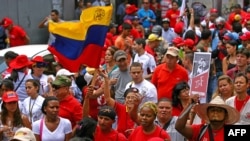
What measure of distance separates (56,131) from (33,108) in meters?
→ 1.40

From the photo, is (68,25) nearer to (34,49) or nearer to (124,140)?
(124,140)

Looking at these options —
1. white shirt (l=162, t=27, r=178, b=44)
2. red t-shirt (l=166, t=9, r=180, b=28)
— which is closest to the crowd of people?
white shirt (l=162, t=27, r=178, b=44)

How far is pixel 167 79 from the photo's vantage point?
510 inches

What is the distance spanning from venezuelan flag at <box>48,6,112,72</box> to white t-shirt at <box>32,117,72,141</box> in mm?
1087

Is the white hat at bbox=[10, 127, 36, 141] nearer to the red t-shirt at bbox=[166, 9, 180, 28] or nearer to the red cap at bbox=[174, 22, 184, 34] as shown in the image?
the red cap at bbox=[174, 22, 184, 34]

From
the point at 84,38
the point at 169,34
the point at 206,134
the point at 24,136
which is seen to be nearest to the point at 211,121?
the point at 206,134

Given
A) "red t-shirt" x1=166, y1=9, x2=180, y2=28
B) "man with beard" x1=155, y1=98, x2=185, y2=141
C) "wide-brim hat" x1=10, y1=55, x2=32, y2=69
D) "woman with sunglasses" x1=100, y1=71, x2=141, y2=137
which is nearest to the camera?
"man with beard" x1=155, y1=98, x2=185, y2=141

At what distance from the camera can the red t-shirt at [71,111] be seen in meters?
10.7

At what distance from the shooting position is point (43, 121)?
1016 cm

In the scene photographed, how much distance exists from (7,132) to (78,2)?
16055 millimetres

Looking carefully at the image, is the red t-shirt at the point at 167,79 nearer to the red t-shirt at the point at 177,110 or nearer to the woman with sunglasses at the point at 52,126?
the red t-shirt at the point at 177,110

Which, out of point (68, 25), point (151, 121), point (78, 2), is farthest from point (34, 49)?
point (78, 2)

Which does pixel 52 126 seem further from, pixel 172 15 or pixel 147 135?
pixel 172 15

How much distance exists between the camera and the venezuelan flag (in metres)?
11.1
